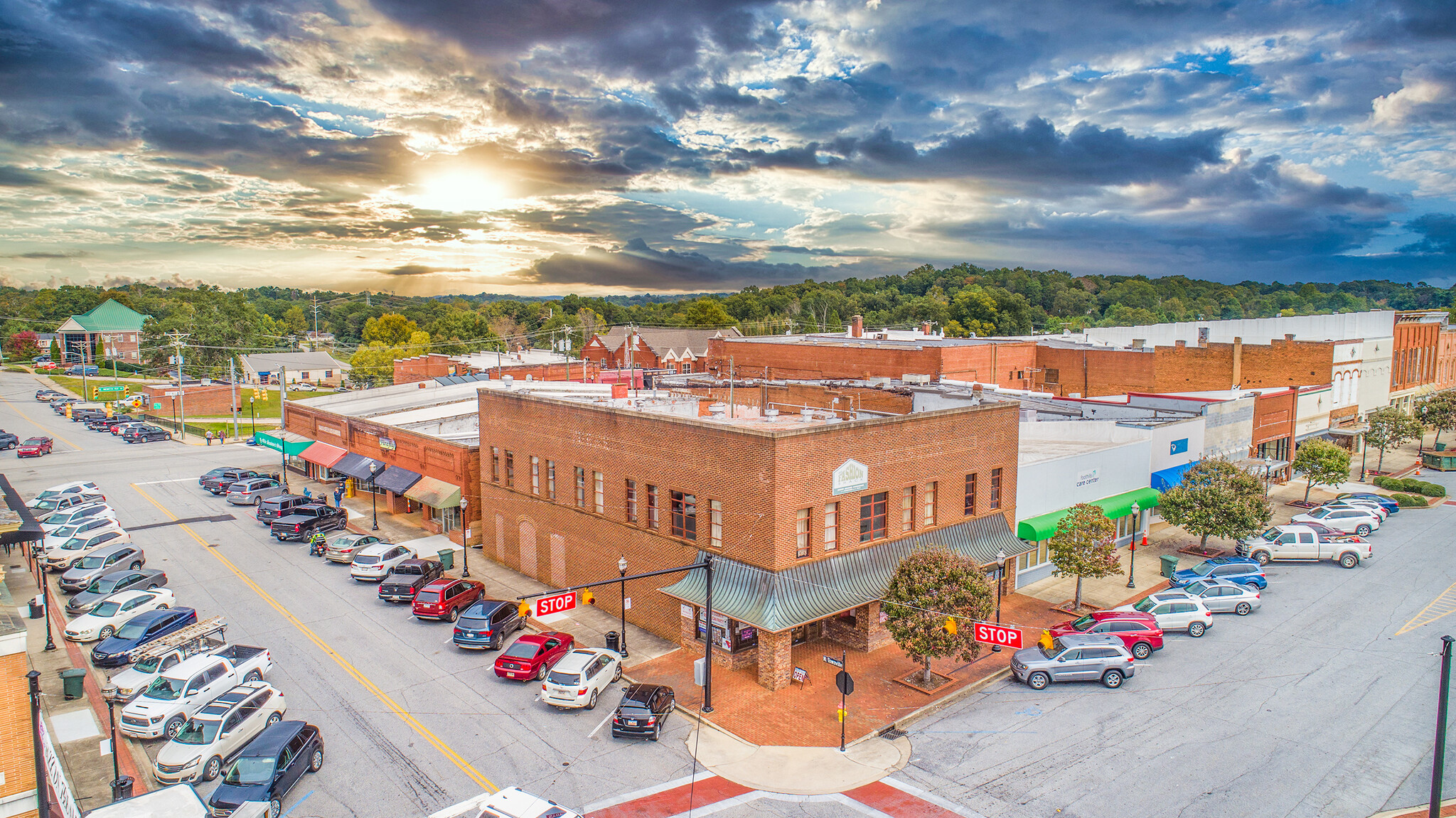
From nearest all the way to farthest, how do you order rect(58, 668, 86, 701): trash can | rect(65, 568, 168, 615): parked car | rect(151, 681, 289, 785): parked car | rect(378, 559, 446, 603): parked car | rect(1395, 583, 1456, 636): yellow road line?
rect(151, 681, 289, 785): parked car < rect(58, 668, 86, 701): trash can < rect(1395, 583, 1456, 636): yellow road line < rect(65, 568, 168, 615): parked car < rect(378, 559, 446, 603): parked car

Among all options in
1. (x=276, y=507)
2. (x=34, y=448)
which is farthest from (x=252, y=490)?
(x=34, y=448)

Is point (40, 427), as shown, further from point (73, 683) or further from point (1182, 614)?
point (1182, 614)

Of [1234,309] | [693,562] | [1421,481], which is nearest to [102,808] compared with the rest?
[693,562]

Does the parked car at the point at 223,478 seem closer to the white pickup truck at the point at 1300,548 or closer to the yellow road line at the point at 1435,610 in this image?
the white pickup truck at the point at 1300,548

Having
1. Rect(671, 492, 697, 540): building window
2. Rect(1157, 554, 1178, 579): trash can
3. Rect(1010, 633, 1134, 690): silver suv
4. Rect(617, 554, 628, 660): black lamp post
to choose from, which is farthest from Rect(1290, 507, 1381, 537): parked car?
Rect(617, 554, 628, 660): black lamp post

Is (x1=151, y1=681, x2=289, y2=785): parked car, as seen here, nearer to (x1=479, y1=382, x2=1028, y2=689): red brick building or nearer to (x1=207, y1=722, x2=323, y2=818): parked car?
(x1=207, y1=722, x2=323, y2=818): parked car

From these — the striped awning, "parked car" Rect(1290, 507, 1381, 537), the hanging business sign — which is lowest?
"parked car" Rect(1290, 507, 1381, 537)

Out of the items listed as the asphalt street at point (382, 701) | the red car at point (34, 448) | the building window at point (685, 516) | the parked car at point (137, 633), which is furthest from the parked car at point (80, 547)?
the red car at point (34, 448)
